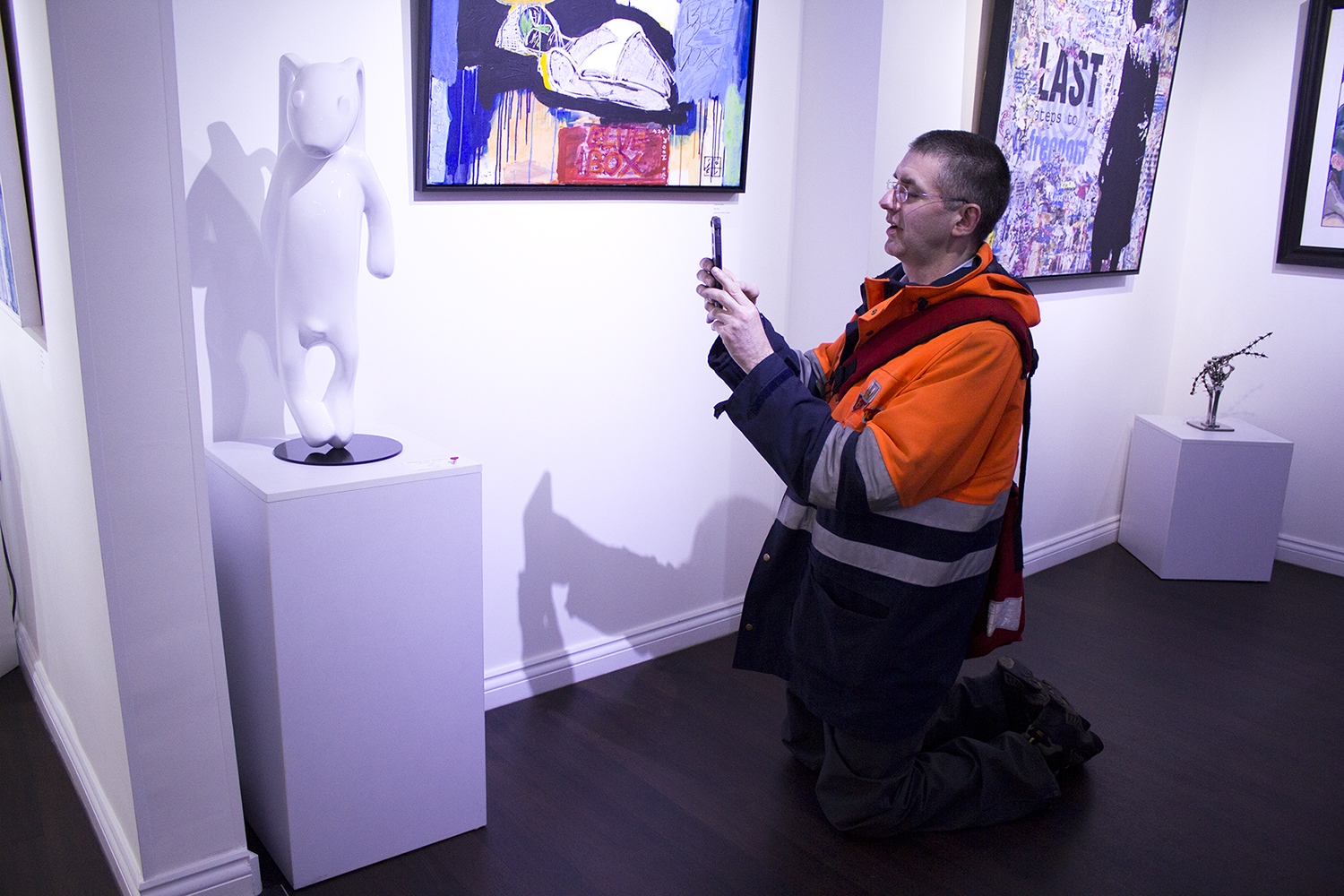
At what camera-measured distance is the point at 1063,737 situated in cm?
229

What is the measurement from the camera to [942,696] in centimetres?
207

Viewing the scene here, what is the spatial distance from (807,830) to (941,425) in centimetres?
94

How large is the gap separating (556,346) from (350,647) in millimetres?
972

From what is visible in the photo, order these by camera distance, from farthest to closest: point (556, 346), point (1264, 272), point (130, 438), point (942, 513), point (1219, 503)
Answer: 1. point (1264, 272)
2. point (1219, 503)
3. point (556, 346)
4. point (942, 513)
5. point (130, 438)

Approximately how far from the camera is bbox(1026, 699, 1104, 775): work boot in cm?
229

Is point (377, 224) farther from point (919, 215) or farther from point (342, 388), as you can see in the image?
point (919, 215)

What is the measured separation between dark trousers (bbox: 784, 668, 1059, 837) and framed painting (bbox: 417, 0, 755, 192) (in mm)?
1362

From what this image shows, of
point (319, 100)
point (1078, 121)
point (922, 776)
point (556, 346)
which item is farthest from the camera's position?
point (1078, 121)

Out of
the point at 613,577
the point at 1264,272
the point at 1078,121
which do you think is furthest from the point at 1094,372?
the point at 613,577

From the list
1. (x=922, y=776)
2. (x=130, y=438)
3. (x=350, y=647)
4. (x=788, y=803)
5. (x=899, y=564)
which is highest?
(x=130, y=438)

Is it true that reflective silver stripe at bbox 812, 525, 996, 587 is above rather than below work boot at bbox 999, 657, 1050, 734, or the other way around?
above

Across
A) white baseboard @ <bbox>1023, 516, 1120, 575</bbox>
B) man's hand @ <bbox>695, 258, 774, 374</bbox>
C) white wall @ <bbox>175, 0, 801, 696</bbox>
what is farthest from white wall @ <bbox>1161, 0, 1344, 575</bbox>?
man's hand @ <bbox>695, 258, 774, 374</bbox>

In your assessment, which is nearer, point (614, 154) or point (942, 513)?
point (942, 513)

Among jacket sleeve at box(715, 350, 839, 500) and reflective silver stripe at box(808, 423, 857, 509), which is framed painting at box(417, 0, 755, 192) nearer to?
jacket sleeve at box(715, 350, 839, 500)
